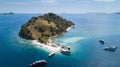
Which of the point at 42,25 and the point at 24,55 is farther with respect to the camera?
the point at 42,25

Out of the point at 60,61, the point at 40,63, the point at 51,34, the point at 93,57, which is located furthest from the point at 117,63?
the point at 51,34

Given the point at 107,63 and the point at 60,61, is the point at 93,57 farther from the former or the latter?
the point at 60,61

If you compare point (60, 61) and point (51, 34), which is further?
point (51, 34)

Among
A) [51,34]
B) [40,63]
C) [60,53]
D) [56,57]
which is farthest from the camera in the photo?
[51,34]

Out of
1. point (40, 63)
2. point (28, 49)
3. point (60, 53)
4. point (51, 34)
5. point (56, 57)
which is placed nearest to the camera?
point (40, 63)

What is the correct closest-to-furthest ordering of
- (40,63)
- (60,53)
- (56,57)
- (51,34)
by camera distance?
(40,63) → (56,57) → (60,53) → (51,34)

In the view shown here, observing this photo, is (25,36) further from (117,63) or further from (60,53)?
(117,63)

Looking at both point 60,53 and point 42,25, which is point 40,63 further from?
point 42,25

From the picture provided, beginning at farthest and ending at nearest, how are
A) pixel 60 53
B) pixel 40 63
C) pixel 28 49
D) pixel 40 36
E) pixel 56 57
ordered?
pixel 40 36
pixel 28 49
pixel 60 53
pixel 56 57
pixel 40 63

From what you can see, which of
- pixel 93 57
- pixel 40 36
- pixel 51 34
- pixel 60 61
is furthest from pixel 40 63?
pixel 51 34
